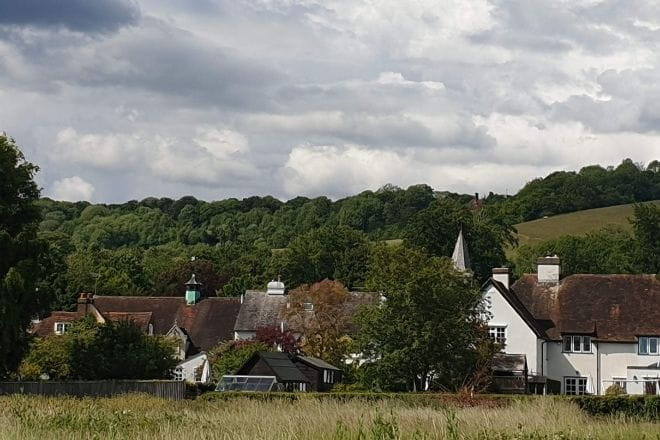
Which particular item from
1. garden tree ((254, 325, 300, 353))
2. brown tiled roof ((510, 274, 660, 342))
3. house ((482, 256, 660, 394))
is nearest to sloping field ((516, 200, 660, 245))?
brown tiled roof ((510, 274, 660, 342))

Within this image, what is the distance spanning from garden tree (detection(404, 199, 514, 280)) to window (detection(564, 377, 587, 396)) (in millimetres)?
27146

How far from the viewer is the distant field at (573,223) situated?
5453 inches

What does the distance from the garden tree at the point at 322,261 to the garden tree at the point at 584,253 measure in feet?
60.9

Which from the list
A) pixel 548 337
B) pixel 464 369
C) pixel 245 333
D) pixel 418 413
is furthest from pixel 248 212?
pixel 418 413

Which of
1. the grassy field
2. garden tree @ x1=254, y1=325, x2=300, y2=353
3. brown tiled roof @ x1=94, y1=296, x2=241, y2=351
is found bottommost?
the grassy field

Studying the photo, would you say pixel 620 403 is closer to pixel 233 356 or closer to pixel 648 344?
pixel 648 344

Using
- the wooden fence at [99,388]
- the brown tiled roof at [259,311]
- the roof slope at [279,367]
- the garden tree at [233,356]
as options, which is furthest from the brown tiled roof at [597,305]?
the wooden fence at [99,388]

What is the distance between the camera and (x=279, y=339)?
6850cm

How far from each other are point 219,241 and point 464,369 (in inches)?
4723

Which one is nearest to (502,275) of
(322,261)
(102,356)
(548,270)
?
(548,270)

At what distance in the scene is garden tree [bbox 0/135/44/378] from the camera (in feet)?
146

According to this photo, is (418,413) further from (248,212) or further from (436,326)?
(248,212)

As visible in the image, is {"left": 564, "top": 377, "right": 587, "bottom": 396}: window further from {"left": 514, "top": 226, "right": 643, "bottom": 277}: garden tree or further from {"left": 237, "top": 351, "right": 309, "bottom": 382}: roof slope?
{"left": 514, "top": 226, "right": 643, "bottom": 277}: garden tree

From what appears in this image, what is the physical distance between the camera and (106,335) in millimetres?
53156
